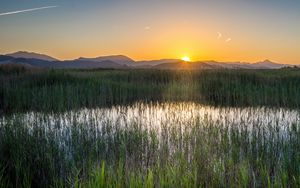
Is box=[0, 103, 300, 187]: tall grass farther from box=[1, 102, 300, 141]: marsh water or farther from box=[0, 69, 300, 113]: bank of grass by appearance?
box=[0, 69, 300, 113]: bank of grass

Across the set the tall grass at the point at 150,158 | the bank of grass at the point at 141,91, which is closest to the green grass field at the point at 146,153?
the tall grass at the point at 150,158

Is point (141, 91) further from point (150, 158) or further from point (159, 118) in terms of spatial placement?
point (150, 158)

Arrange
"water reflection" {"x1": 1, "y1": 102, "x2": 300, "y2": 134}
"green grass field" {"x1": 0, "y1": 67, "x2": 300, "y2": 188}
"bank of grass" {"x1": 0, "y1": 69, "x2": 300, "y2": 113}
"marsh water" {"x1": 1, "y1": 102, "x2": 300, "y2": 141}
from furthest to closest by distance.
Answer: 1. "bank of grass" {"x1": 0, "y1": 69, "x2": 300, "y2": 113}
2. "water reflection" {"x1": 1, "y1": 102, "x2": 300, "y2": 134}
3. "marsh water" {"x1": 1, "y1": 102, "x2": 300, "y2": 141}
4. "green grass field" {"x1": 0, "y1": 67, "x2": 300, "y2": 188}

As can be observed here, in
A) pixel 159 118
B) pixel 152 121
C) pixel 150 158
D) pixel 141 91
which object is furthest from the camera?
pixel 141 91

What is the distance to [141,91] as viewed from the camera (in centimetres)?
1717

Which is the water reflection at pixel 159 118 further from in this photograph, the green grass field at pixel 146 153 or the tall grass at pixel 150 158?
the tall grass at pixel 150 158

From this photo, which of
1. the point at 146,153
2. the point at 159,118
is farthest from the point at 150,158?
the point at 159,118

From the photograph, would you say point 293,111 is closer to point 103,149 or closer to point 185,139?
point 185,139

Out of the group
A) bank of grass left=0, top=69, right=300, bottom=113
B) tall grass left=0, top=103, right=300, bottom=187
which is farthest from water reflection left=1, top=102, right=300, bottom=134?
bank of grass left=0, top=69, right=300, bottom=113

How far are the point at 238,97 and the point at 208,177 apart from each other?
10.8 m

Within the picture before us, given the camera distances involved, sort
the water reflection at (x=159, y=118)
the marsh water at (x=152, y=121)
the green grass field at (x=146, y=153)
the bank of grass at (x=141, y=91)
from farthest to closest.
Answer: the bank of grass at (x=141, y=91)
the water reflection at (x=159, y=118)
the marsh water at (x=152, y=121)
the green grass field at (x=146, y=153)

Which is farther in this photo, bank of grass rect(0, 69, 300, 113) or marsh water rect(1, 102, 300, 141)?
bank of grass rect(0, 69, 300, 113)

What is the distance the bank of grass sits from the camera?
510 inches

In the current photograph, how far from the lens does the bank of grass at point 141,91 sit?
13.0 m
